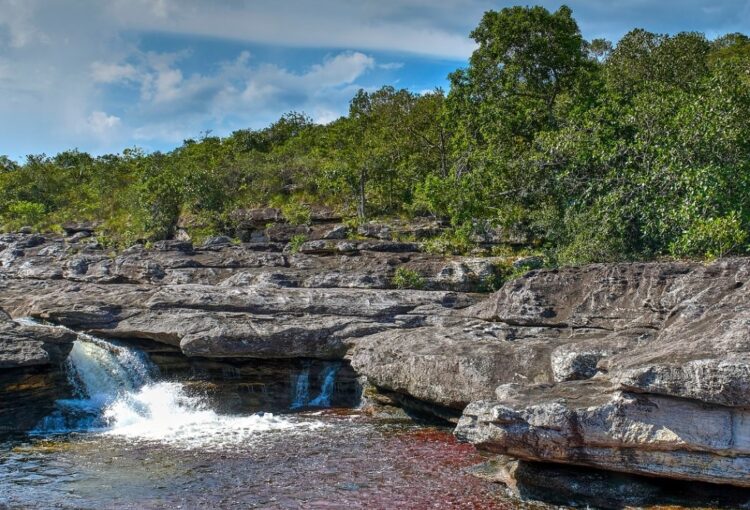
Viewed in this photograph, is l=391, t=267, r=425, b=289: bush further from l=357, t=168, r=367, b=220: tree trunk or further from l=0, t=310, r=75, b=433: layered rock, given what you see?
l=0, t=310, r=75, b=433: layered rock

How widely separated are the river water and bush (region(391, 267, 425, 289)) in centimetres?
525

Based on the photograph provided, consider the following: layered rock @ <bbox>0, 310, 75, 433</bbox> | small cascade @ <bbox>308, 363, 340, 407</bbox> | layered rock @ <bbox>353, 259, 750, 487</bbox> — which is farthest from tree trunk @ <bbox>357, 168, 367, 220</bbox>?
layered rock @ <bbox>0, 310, 75, 433</bbox>

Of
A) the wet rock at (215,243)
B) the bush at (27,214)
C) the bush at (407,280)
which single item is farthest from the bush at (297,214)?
the bush at (27,214)

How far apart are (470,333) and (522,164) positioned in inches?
346

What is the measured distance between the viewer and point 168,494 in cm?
1247

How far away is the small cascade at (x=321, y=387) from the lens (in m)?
20.4

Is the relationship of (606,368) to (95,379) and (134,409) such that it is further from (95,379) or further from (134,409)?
(95,379)

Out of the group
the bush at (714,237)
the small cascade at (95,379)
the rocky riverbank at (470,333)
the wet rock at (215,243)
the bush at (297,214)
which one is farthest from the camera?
the bush at (297,214)

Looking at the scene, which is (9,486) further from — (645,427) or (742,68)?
(742,68)

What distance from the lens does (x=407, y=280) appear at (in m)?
24.5

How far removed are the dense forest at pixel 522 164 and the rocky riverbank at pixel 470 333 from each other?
2916 mm

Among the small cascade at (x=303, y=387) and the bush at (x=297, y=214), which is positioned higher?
the bush at (x=297, y=214)

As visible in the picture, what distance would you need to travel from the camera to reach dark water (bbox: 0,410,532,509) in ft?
39.8

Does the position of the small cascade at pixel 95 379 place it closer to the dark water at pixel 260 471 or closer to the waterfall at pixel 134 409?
the waterfall at pixel 134 409
